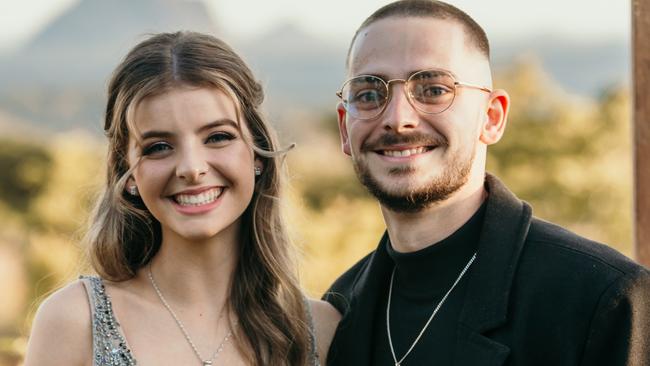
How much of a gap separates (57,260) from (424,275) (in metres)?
7.59

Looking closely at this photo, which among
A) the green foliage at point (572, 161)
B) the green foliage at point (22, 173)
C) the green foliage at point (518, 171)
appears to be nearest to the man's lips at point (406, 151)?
the green foliage at point (518, 171)

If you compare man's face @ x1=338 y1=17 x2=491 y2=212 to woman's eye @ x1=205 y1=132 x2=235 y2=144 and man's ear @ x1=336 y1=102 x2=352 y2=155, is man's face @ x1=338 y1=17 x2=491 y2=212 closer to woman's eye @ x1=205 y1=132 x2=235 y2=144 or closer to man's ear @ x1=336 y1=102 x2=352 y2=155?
man's ear @ x1=336 y1=102 x2=352 y2=155

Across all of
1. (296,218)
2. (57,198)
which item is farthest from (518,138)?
(296,218)

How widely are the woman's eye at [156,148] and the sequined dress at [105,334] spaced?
1.51 ft

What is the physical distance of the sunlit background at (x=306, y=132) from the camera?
954 cm

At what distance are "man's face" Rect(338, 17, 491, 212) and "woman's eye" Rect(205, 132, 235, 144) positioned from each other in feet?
1.27

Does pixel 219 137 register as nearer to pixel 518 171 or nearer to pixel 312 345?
pixel 312 345

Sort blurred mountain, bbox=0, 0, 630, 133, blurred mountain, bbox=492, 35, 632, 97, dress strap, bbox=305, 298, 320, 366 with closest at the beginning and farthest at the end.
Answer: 1. dress strap, bbox=305, 298, 320, 366
2. blurred mountain, bbox=0, 0, 630, 133
3. blurred mountain, bbox=492, 35, 632, 97

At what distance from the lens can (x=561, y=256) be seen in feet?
8.67

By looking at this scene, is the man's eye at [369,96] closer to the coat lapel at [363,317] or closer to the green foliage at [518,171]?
the coat lapel at [363,317]

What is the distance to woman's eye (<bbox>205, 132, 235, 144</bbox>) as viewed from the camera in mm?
2985

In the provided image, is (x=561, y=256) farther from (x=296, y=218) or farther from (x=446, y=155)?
(x=296, y=218)

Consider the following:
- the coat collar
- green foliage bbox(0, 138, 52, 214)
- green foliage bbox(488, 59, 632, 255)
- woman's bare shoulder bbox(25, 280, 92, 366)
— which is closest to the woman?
woman's bare shoulder bbox(25, 280, 92, 366)

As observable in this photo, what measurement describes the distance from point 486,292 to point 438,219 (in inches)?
12.7
